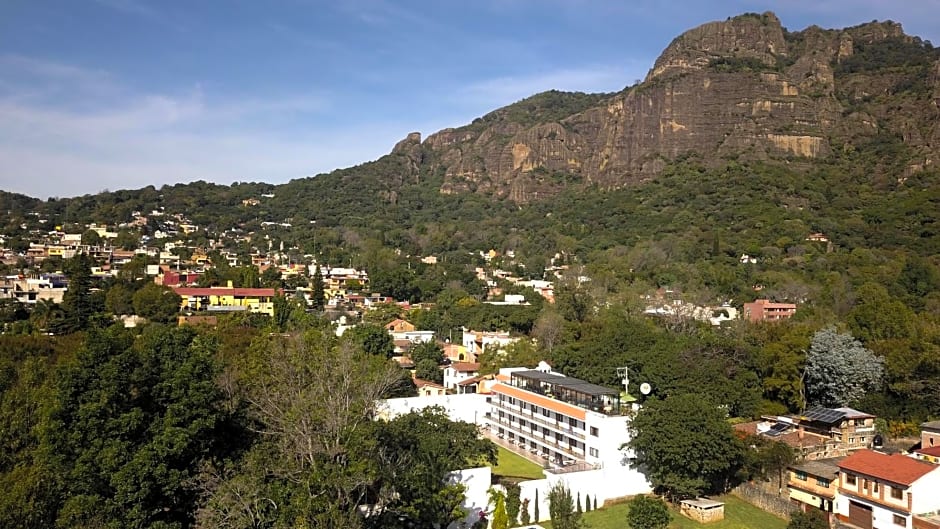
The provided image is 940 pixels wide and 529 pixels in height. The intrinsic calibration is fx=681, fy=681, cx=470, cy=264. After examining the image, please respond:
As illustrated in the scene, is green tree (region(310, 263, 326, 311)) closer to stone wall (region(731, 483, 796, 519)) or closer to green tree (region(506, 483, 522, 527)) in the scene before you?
green tree (region(506, 483, 522, 527))

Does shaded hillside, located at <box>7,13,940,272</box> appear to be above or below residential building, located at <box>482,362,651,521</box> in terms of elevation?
above

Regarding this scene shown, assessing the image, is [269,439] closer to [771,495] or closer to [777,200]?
[771,495]

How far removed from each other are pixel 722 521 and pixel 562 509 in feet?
18.1

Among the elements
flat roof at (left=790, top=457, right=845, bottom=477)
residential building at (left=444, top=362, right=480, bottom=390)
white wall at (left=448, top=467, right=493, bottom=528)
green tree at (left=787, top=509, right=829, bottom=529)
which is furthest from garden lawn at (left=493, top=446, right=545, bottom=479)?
residential building at (left=444, top=362, right=480, bottom=390)

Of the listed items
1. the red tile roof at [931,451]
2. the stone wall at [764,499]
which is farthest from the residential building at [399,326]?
the red tile roof at [931,451]

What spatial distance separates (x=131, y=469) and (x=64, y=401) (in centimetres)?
228

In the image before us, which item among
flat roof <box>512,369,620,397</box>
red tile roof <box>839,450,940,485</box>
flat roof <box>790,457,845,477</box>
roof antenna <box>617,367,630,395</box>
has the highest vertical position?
flat roof <box>512,369,620,397</box>

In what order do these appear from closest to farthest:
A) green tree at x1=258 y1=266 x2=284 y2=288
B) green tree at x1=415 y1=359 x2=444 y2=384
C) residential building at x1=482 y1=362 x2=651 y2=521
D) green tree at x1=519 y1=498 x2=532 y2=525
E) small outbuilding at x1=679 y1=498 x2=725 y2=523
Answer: green tree at x1=519 y1=498 x2=532 y2=525 < small outbuilding at x1=679 y1=498 x2=725 y2=523 < residential building at x1=482 y1=362 x2=651 y2=521 < green tree at x1=415 y1=359 x2=444 y2=384 < green tree at x1=258 y1=266 x2=284 y2=288

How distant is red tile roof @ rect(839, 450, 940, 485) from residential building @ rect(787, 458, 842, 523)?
919mm

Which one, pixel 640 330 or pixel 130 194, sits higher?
pixel 130 194

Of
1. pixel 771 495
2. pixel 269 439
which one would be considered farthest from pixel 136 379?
pixel 771 495

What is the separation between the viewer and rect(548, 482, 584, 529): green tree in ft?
62.4

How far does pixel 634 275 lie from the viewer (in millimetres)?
62812

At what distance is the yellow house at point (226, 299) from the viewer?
5331 cm
